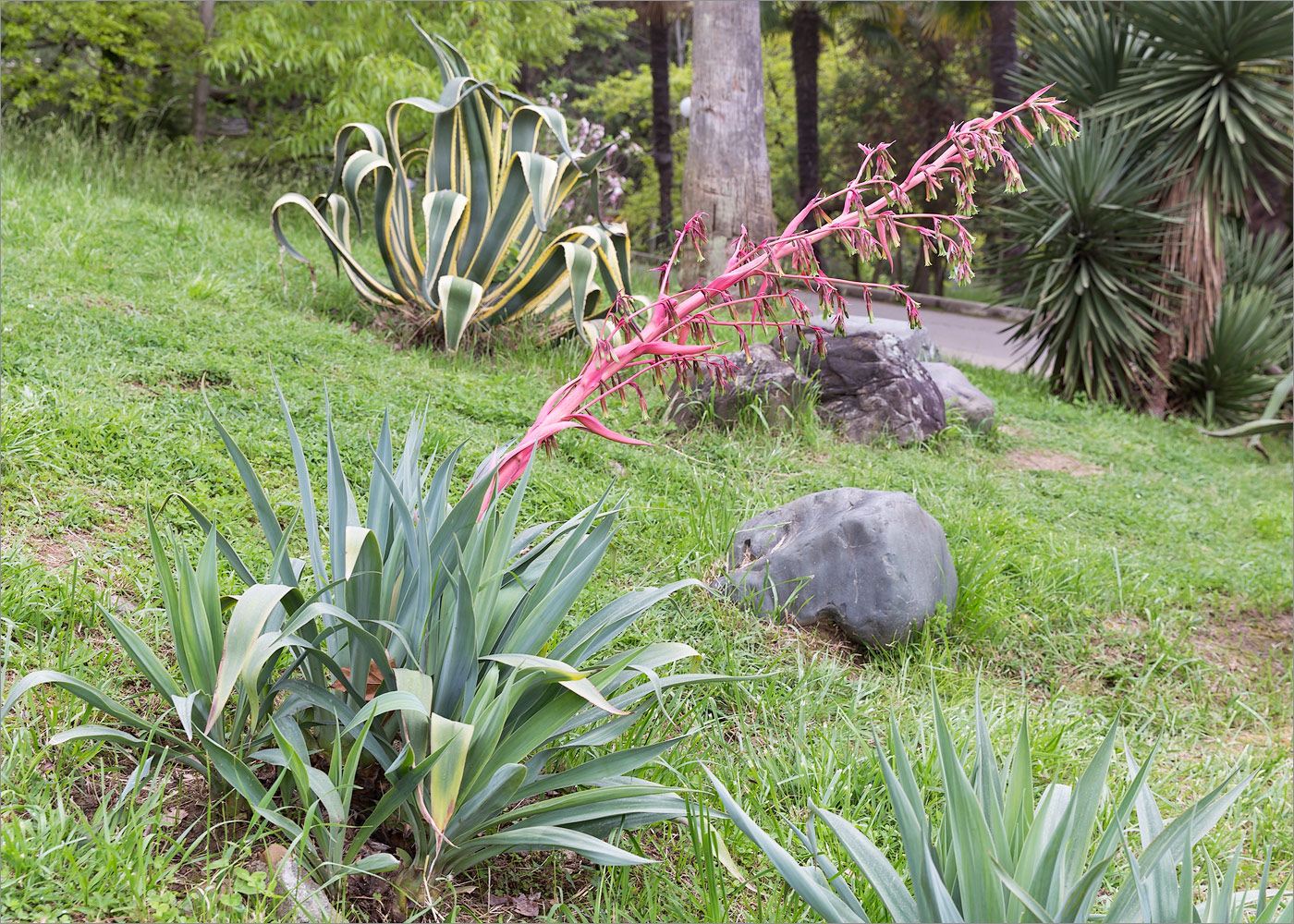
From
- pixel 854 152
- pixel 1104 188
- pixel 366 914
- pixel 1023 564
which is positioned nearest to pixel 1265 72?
pixel 1104 188

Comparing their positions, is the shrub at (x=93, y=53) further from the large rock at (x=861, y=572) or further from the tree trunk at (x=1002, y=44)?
the tree trunk at (x=1002, y=44)

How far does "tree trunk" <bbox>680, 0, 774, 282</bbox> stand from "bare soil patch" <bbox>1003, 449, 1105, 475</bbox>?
2813 mm

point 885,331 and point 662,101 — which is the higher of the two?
point 662,101

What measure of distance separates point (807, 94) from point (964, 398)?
43.5 feet

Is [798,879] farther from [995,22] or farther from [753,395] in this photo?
[995,22]

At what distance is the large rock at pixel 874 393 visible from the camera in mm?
5586

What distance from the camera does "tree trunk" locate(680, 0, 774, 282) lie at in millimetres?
7934

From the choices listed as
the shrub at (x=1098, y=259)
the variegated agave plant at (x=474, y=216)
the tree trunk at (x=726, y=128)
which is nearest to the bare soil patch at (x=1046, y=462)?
the shrub at (x=1098, y=259)

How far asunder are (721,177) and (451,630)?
669 cm

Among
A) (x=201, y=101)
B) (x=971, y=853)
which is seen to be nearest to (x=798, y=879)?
(x=971, y=853)

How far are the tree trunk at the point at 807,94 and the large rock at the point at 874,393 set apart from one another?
12.6 metres

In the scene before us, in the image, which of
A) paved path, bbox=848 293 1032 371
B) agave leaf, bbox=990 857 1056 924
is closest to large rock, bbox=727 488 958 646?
agave leaf, bbox=990 857 1056 924

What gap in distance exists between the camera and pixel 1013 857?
1.66 m

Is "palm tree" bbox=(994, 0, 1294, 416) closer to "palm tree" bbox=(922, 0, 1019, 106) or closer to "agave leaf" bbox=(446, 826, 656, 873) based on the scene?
"palm tree" bbox=(922, 0, 1019, 106)
